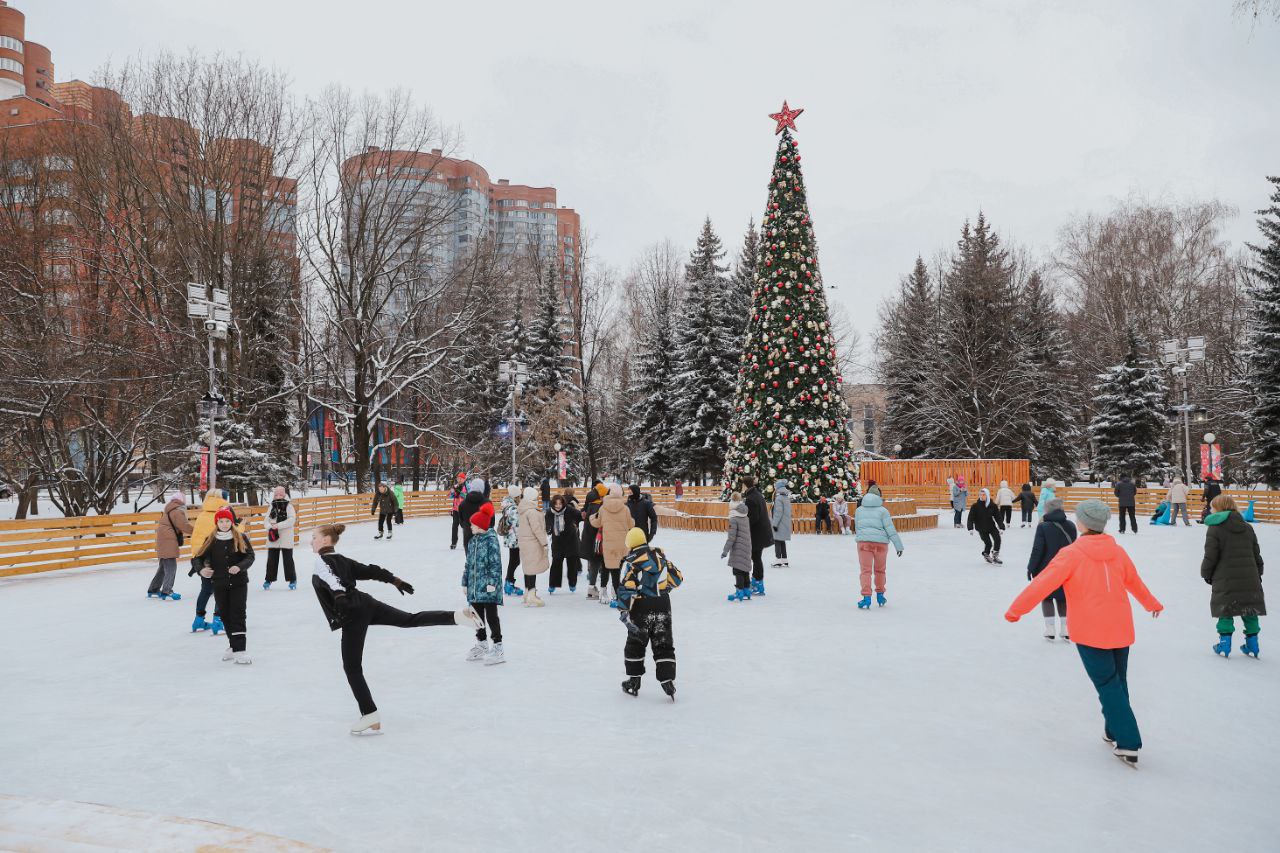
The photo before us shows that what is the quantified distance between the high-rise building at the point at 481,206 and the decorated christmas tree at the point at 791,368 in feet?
43.1

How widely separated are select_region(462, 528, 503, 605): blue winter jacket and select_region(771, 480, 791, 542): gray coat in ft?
21.7

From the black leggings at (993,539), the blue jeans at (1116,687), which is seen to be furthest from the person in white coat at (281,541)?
the black leggings at (993,539)

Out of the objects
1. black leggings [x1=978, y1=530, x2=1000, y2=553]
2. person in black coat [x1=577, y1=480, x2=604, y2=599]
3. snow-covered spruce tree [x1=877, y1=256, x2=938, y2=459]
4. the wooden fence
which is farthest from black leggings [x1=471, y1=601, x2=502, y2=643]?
snow-covered spruce tree [x1=877, y1=256, x2=938, y2=459]

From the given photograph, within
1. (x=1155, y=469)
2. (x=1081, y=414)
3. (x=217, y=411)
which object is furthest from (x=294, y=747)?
(x=1081, y=414)

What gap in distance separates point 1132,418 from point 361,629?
39.9 metres

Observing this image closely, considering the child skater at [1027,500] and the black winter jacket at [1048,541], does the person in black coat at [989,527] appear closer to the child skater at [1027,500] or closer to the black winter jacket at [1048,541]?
the child skater at [1027,500]

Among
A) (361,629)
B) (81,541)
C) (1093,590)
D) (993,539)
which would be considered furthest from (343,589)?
(81,541)

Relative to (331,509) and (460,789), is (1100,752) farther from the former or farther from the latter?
(331,509)

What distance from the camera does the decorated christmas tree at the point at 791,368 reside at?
21.5 meters

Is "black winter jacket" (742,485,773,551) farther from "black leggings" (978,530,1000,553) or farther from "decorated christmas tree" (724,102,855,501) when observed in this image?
"decorated christmas tree" (724,102,855,501)

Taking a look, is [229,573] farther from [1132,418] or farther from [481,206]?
[481,206]

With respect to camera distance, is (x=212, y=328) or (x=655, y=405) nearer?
(x=212, y=328)

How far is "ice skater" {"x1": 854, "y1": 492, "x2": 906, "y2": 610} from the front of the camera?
9.91 m

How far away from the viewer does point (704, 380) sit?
39344 millimetres
